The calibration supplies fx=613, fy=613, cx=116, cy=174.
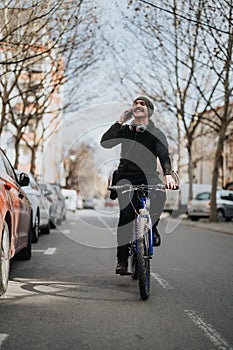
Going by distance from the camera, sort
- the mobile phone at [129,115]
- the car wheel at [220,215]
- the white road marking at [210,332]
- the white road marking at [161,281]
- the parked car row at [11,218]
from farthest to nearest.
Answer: the car wheel at [220,215] → the white road marking at [161,281] → the mobile phone at [129,115] → the parked car row at [11,218] → the white road marking at [210,332]

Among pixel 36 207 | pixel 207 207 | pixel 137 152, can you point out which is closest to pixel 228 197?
pixel 207 207

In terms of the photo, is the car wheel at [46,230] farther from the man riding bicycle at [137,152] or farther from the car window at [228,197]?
the car window at [228,197]

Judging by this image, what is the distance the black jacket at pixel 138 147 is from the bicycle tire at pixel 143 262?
726 mm

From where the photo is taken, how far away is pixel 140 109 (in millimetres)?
6961

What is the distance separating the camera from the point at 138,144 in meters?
7.05

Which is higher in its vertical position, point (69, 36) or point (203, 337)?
point (69, 36)

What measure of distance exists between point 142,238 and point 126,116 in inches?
55.9

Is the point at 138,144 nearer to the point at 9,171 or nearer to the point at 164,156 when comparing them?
the point at 164,156

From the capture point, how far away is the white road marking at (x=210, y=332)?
15.0 feet

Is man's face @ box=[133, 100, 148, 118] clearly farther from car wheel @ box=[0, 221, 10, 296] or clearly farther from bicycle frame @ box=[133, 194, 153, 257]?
car wheel @ box=[0, 221, 10, 296]

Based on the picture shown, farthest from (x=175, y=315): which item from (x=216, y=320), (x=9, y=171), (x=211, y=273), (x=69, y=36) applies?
(x=69, y=36)

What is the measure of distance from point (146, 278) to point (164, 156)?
4.65 feet

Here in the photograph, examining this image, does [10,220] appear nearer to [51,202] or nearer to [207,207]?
[51,202]

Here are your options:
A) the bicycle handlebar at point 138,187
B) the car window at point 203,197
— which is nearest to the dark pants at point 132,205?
the bicycle handlebar at point 138,187
